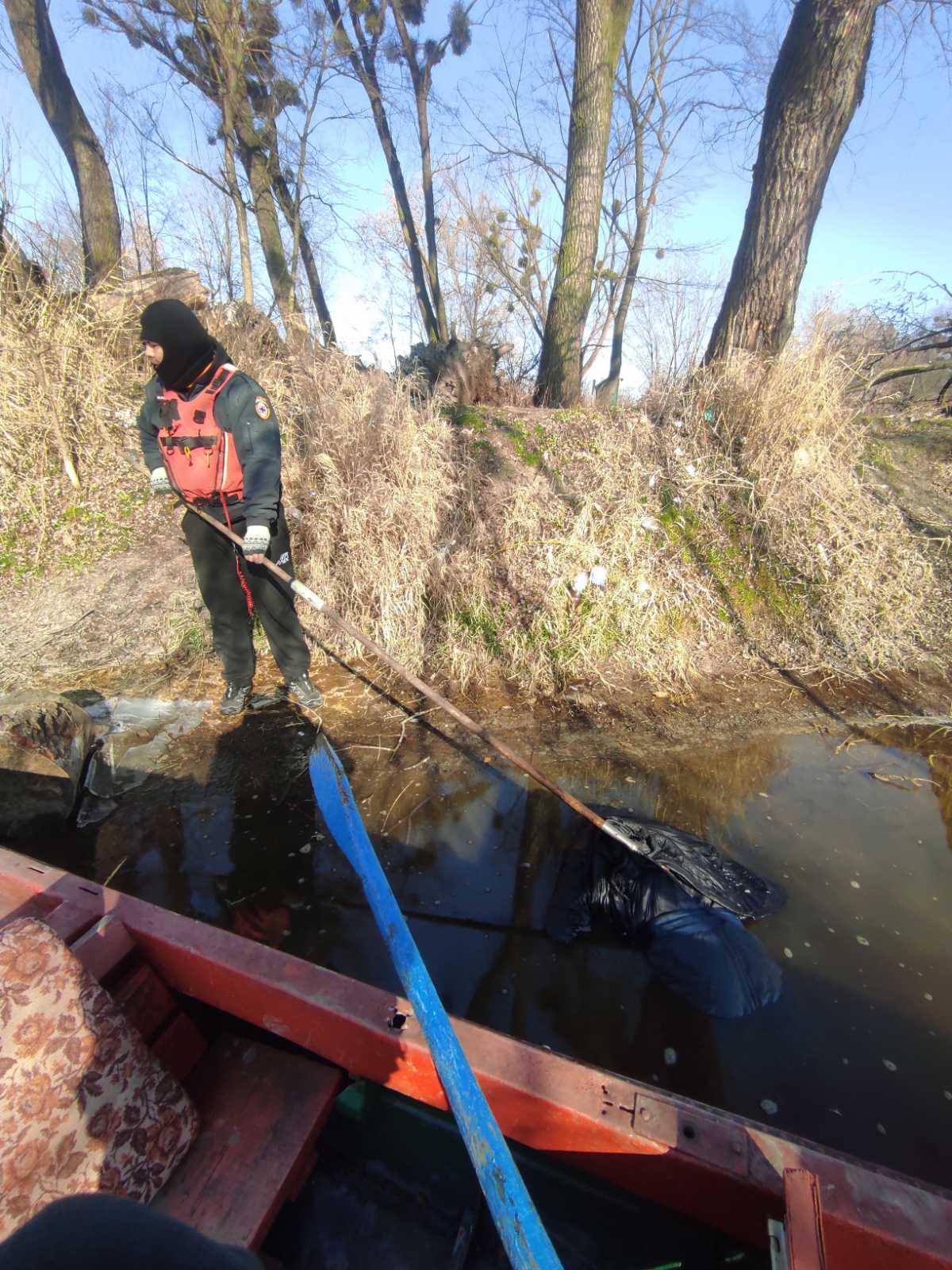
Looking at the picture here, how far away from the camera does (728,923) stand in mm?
2217

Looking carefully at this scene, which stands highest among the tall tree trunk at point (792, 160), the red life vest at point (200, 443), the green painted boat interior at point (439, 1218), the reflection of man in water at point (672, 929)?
the tall tree trunk at point (792, 160)

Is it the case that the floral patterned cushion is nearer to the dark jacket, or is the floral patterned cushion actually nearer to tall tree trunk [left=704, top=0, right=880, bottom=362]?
the dark jacket

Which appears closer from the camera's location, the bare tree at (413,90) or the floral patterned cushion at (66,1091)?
the floral patterned cushion at (66,1091)

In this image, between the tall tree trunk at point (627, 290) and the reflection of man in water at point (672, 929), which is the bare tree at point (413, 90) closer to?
the tall tree trunk at point (627, 290)

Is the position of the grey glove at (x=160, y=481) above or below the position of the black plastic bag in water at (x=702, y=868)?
above

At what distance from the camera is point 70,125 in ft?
26.5

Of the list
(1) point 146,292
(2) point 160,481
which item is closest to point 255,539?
(2) point 160,481

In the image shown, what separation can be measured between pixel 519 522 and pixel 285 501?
195 cm

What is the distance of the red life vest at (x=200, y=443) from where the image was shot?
3.18m

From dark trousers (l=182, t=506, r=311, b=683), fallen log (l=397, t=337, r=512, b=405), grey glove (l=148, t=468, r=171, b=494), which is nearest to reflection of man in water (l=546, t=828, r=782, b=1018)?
dark trousers (l=182, t=506, r=311, b=683)

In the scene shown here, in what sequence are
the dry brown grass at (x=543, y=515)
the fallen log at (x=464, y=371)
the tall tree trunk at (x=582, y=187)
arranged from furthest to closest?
the tall tree trunk at (x=582, y=187) → the fallen log at (x=464, y=371) → the dry brown grass at (x=543, y=515)

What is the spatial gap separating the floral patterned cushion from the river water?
98 centimetres

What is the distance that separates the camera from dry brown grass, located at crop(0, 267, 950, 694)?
4430 mm

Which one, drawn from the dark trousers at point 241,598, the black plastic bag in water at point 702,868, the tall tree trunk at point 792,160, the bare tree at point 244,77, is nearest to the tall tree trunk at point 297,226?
the bare tree at point 244,77
